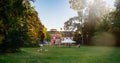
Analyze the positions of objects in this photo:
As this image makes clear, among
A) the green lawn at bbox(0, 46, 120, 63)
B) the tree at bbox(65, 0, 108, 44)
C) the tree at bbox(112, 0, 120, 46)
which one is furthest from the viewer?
the tree at bbox(65, 0, 108, 44)

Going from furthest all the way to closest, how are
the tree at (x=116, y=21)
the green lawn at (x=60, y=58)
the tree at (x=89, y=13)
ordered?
1. the tree at (x=89, y=13)
2. the tree at (x=116, y=21)
3. the green lawn at (x=60, y=58)

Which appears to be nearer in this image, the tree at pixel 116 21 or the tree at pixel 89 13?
the tree at pixel 116 21

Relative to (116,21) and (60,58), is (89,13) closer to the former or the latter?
(116,21)

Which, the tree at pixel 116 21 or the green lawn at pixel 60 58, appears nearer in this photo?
the green lawn at pixel 60 58

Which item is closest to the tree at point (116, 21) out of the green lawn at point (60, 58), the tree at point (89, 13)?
the tree at point (89, 13)

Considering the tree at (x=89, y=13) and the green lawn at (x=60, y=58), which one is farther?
the tree at (x=89, y=13)

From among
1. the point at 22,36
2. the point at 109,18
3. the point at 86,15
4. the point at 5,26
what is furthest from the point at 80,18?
the point at 5,26

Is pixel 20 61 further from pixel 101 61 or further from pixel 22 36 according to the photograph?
pixel 22 36

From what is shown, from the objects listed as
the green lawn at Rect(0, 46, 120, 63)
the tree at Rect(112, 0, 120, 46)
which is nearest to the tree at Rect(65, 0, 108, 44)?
the tree at Rect(112, 0, 120, 46)

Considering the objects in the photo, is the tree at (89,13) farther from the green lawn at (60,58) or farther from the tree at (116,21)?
the green lawn at (60,58)

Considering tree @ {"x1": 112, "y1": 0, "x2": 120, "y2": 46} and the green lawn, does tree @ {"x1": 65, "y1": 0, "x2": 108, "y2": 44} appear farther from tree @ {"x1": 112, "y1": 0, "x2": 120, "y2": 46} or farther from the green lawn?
the green lawn

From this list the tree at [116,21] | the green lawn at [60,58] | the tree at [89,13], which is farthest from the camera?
the tree at [89,13]

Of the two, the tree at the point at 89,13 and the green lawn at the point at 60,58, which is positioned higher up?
the tree at the point at 89,13

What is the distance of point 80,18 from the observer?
81000 millimetres
